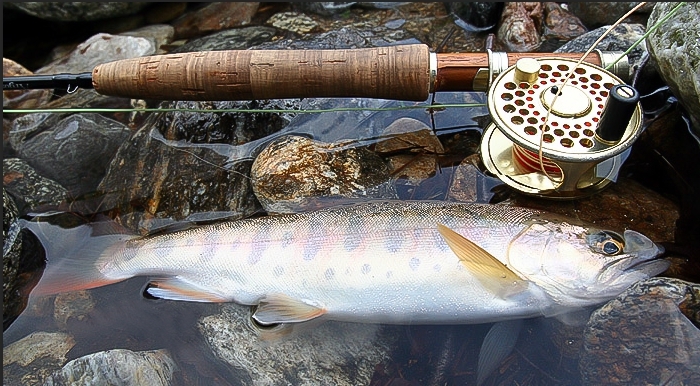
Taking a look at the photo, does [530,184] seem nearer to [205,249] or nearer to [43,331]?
[205,249]

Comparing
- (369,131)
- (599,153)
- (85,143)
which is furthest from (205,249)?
Result: (599,153)

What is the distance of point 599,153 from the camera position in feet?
6.93

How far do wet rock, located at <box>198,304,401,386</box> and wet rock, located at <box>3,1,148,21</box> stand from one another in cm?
300

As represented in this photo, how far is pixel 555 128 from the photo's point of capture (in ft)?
7.34

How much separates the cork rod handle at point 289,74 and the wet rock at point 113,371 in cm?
123

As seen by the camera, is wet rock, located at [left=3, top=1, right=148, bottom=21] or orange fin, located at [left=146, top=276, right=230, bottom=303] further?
wet rock, located at [left=3, top=1, right=148, bottom=21]

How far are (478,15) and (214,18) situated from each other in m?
2.01

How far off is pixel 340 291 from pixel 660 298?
1.18 meters

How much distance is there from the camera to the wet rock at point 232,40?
3.65 meters

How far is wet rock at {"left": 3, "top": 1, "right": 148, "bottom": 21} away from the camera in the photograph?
414cm

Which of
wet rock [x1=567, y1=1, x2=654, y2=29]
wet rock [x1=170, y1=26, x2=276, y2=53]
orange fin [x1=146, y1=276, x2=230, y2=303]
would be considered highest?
wet rock [x1=567, y1=1, x2=654, y2=29]

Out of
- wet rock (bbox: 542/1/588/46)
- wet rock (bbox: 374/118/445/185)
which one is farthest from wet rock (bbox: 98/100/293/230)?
wet rock (bbox: 542/1/588/46)

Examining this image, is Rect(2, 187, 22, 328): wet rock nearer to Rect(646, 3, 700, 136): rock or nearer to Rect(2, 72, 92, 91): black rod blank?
Rect(2, 72, 92, 91): black rod blank

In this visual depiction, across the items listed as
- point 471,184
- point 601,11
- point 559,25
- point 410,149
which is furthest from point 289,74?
point 601,11
